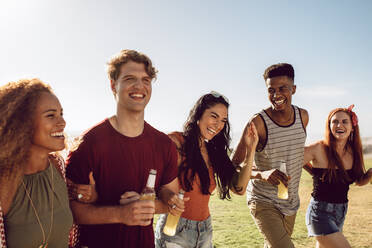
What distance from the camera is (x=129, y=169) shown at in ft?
8.43

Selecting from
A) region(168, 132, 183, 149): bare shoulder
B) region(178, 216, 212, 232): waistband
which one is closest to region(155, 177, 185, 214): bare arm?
region(178, 216, 212, 232): waistband

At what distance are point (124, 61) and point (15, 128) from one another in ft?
3.37

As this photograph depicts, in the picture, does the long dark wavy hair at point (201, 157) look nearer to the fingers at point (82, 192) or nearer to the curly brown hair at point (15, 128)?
the fingers at point (82, 192)

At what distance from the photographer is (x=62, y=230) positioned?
2.24 meters

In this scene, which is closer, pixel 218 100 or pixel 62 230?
pixel 62 230

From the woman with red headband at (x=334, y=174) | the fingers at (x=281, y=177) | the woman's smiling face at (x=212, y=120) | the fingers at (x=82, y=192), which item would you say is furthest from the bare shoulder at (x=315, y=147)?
the fingers at (x=82, y=192)

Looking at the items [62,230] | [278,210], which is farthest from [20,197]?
[278,210]

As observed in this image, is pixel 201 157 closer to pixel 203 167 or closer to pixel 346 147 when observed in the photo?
pixel 203 167

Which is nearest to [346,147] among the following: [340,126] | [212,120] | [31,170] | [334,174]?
[340,126]

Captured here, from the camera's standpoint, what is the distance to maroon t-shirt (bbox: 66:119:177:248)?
2.44 meters

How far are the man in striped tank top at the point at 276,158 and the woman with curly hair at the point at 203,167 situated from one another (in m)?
0.30

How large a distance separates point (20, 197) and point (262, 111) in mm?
3257

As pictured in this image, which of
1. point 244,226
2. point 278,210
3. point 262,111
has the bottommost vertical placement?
point 244,226

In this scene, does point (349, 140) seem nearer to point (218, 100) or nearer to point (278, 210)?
point (278, 210)
